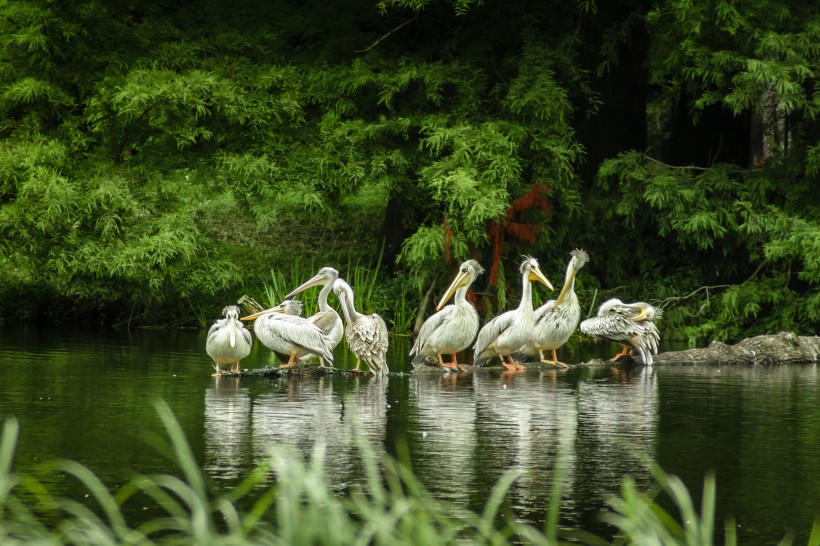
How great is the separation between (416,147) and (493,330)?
7488 mm

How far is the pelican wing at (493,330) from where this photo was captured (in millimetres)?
17719

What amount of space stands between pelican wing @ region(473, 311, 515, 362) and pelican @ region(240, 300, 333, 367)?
2201 millimetres

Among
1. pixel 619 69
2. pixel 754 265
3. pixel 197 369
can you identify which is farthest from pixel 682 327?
pixel 197 369

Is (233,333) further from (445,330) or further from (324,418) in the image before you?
(324,418)

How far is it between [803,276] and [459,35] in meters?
7.17

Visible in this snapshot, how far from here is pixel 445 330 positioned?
1745 cm

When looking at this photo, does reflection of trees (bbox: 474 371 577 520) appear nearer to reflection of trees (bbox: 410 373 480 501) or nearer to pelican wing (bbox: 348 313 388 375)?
reflection of trees (bbox: 410 373 480 501)

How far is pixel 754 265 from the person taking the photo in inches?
1003

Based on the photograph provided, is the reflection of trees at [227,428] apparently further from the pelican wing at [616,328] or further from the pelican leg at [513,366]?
the pelican wing at [616,328]

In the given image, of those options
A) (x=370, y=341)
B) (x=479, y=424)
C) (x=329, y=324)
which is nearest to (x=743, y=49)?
(x=329, y=324)

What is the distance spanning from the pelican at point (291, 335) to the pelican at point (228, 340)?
323 mm

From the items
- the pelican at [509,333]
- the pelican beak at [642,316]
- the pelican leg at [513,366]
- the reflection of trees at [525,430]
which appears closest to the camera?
the reflection of trees at [525,430]

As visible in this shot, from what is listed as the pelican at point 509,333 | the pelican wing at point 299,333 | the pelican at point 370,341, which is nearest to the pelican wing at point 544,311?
the pelican at point 509,333

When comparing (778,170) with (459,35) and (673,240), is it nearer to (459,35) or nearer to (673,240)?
(673,240)
